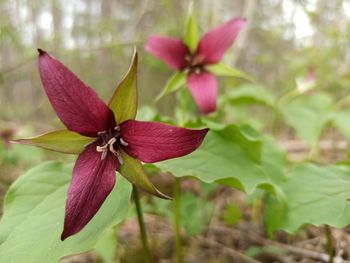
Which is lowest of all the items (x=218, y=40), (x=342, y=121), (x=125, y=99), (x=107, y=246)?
(x=107, y=246)

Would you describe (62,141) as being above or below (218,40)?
below

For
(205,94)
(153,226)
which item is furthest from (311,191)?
(153,226)

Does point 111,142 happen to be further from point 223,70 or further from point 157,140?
point 223,70

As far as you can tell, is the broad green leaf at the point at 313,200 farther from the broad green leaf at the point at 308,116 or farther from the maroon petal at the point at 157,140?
the broad green leaf at the point at 308,116

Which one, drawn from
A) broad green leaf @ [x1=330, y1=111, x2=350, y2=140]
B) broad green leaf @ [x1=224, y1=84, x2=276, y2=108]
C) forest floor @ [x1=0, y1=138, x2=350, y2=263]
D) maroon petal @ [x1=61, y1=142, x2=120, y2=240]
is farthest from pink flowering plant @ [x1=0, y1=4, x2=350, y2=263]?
broad green leaf @ [x1=330, y1=111, x2=350, y2=140]

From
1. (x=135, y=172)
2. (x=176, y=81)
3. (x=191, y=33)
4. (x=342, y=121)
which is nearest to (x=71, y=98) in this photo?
(x=135, y=172)

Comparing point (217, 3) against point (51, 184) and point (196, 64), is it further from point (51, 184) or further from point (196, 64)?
point (51, 184)

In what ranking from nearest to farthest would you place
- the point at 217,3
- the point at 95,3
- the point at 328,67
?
1. the point at 217,3
2. the point at 328,67
3. the point at 95,3
